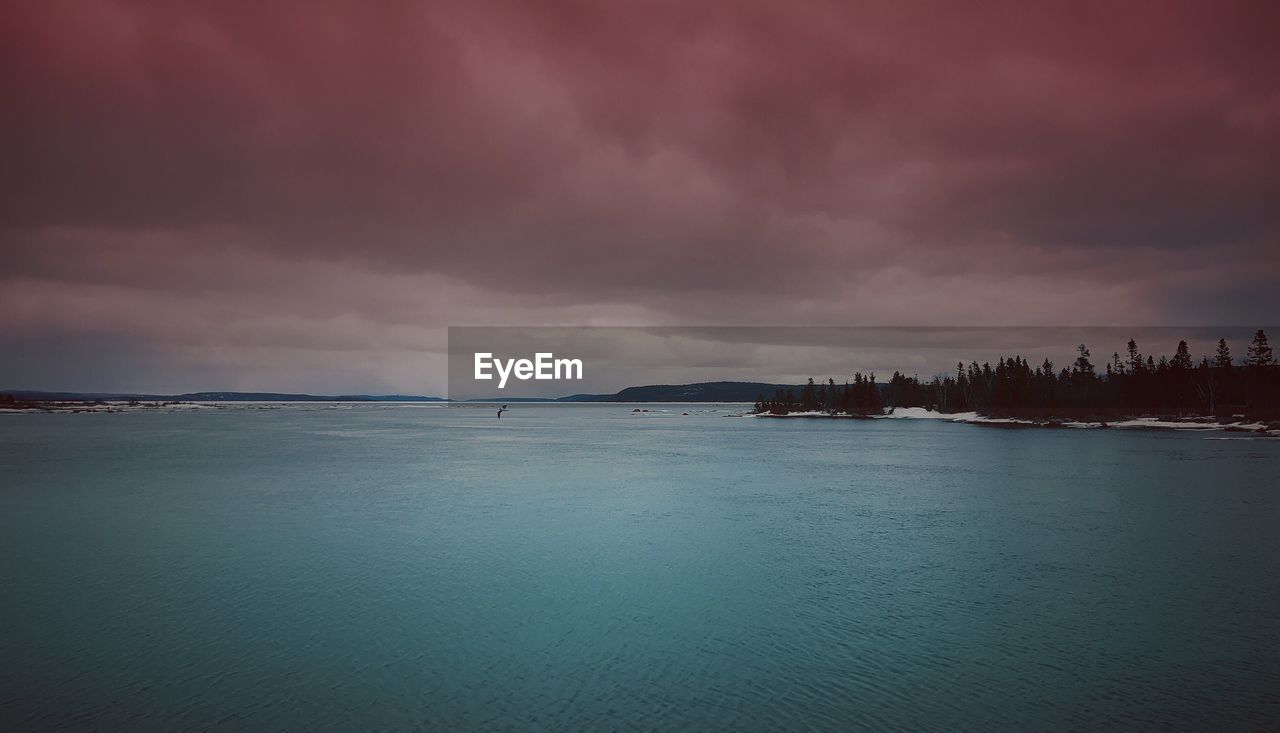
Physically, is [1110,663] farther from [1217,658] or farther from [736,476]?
[736,476]

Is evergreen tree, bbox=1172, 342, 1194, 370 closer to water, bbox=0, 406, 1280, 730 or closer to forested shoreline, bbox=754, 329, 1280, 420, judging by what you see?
forested shoreline, bbox=754, 329, 1280, 420

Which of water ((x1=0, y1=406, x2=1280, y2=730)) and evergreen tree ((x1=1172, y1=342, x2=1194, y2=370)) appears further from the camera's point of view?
evergreen tree ((x1=1172, y1=342, x2=1194, y2=370))

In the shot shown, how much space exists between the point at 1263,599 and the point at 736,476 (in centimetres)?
3368

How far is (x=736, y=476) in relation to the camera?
164ft

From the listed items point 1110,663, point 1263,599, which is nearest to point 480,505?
point 1110,663

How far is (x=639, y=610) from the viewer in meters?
17.4

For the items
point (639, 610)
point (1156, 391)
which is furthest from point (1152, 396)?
point (639, 610)

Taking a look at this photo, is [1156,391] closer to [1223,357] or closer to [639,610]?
[1223,357]

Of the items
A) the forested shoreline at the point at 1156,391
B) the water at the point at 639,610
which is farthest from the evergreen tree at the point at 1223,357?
the water at the point at 639,610

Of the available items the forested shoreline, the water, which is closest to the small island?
the forested shoreline

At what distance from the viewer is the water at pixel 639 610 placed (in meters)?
11.7

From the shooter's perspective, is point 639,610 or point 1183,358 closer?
point 639,610

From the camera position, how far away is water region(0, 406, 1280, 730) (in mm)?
11727

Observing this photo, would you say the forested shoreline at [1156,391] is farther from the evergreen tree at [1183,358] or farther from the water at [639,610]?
the water at [639,610]
